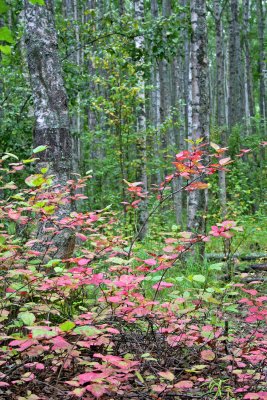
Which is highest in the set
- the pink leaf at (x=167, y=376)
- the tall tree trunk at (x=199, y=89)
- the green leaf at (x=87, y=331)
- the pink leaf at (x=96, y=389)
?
the tall tree trunk at (x=199, y=89)

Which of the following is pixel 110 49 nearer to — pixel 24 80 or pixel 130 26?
pixel 130 26

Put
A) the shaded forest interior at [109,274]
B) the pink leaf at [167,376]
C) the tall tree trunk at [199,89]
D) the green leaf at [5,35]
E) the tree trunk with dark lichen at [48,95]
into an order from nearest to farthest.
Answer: the green leaf at [5,35], the pink leaf at [167,376], the shaded forest interior at [109,274], the tree trunk with dark lichen at [48,95], the tall tree trunk at [199,89]

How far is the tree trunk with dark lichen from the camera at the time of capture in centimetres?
416

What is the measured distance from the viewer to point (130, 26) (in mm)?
8648

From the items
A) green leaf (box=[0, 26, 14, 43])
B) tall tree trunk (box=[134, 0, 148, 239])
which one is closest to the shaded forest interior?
green leaf (box=[0, 26, 14, 43])

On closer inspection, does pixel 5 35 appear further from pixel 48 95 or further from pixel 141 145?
pixel 141 145

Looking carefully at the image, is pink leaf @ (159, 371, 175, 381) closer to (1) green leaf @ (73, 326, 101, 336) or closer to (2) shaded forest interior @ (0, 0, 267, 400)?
(2) shaded forest interior @ (0, 0, 267, 400)

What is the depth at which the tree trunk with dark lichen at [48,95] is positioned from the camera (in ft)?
13.6

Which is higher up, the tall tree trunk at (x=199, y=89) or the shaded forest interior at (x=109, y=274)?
the tall tree trunk at (x=199, y=89)

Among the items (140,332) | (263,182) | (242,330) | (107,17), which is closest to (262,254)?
(242,330)

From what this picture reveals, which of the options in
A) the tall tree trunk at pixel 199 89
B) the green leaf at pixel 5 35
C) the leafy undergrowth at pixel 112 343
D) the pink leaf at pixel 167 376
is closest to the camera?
the green leaf at pixel 5 35

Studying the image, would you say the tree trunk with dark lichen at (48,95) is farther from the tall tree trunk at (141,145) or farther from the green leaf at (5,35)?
the tall tree trunk at (141,145)

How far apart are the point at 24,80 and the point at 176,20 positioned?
123 inches

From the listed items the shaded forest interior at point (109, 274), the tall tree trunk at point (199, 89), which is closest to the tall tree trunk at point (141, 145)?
the shaded forest interior at point (109, 274)
